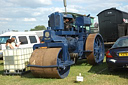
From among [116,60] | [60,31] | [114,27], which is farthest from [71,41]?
[114,27]

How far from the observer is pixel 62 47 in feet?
20.3

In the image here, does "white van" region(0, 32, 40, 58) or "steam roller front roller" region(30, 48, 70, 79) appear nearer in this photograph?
"steam roller front roller" region(30, 48, 70, 79)

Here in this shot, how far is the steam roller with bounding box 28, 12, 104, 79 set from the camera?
19.1ft

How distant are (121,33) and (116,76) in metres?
7.29

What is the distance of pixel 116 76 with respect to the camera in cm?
622

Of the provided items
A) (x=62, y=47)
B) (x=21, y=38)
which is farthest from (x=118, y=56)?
(x=21, y=38)

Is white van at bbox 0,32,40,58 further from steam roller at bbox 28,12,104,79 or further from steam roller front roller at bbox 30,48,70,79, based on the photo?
steam roller front roller at bbox 30,48,70,79

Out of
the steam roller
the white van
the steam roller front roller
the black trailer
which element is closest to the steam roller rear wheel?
the steam roller

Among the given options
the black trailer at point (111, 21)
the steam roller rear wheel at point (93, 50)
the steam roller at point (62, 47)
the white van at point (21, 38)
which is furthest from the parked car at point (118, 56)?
the black trailer at point (111, 21)

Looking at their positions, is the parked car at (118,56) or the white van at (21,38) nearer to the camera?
the parked car at (118,56)

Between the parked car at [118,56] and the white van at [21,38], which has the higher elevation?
the white van at [21,38]

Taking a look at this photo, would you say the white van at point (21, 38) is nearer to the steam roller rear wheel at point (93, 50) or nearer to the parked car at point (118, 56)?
the steam roller rear wheel at point (93, 50)

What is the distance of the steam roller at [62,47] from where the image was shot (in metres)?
5.81

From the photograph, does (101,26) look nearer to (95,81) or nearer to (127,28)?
(127,28)
